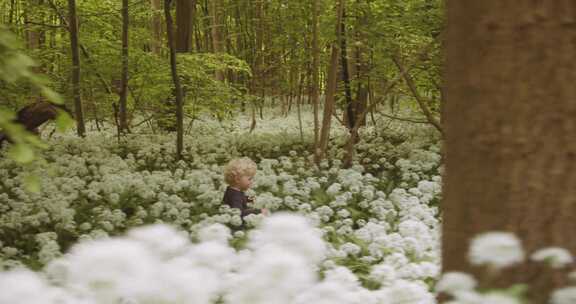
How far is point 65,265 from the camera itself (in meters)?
2.67

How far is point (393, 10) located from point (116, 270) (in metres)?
8.85

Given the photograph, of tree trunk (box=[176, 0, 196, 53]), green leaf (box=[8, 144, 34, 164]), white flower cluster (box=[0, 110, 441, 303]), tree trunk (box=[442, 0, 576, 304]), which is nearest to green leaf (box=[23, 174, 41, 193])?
green leaf (box=[8, 144, 34, 164])

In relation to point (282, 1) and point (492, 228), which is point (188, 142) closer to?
point (282, 1)

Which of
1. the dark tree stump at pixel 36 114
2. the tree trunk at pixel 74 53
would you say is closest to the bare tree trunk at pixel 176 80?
the tree trunk at pixel 74 53

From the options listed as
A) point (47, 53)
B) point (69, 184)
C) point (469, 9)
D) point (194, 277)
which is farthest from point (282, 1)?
point (194, 277)

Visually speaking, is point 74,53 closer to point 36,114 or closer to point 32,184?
point 36,114

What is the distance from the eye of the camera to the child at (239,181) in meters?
6.45

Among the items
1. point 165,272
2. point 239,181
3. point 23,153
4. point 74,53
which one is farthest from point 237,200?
point 74,53

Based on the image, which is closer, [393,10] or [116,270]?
[116,270]

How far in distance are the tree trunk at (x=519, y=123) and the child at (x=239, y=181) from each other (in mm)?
4061

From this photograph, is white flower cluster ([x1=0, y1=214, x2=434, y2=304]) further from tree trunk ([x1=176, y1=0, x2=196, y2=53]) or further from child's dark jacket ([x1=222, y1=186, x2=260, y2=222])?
tree trunk ([x1=176, y1=0, x2=196, y2=53])

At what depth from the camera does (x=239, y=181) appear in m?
6.53

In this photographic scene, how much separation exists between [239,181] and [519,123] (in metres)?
4.36

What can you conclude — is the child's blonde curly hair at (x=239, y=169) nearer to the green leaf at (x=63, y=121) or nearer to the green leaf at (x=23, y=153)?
the green leaf at (x=63, y=121)
